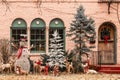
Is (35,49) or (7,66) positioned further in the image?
(35,49)

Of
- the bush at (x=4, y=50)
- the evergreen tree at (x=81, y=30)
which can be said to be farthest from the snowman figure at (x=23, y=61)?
the evergreen tree at (x=81, y=30)

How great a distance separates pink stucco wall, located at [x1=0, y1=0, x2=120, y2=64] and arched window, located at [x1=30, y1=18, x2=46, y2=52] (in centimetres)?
31

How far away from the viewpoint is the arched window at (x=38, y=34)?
34.5 m

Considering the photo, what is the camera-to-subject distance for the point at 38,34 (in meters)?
34.6

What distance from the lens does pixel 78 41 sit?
32.8 metres

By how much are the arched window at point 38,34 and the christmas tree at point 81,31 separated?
229 centimetres

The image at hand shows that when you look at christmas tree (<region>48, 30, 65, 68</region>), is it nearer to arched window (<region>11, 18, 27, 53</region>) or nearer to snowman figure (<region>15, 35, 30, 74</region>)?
snowman figure (<region>15, 35, 30, 74</region>)

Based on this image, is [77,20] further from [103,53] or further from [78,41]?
[103,53]

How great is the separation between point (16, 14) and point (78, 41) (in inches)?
187

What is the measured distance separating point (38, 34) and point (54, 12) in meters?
1.85

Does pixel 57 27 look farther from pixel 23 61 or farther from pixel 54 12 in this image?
pixel 23 61

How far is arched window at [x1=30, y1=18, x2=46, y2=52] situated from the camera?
34.5m

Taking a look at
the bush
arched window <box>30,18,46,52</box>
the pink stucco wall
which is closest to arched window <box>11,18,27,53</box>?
the pink stucco wall

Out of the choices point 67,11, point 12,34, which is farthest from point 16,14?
point 67,11
